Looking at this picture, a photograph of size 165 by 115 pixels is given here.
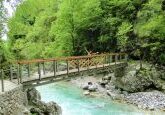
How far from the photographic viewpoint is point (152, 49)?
30703 millimetres

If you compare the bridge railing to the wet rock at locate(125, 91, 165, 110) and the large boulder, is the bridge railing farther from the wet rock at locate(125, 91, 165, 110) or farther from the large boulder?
the wet rock at locate(125, 91, 165, 110)

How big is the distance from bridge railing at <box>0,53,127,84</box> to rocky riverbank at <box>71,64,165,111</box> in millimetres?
1947

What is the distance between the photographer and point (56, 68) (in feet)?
70.7

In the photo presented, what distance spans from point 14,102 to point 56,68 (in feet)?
19.2

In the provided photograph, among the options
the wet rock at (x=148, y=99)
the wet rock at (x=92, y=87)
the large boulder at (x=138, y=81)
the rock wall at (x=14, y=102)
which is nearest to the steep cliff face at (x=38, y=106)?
the rock wall at (x=14, y=102)

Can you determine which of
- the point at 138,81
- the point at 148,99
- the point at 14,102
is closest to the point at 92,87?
the point at 138,81

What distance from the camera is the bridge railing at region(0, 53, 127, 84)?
18.2m

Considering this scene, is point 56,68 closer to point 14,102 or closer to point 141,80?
point 14,102

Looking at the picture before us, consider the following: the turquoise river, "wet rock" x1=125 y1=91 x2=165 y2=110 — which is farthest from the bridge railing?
"wet rock" x1=125 y1=91 x2=165 y2=110

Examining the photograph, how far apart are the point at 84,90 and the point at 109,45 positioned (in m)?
7.68

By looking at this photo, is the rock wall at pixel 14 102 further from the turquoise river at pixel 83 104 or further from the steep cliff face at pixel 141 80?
the steep cliff face at pixel 141 80

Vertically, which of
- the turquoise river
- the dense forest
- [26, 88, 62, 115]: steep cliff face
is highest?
the dense forest

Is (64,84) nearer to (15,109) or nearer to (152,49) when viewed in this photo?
(152,49)

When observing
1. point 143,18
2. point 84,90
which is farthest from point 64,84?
point 143,18
